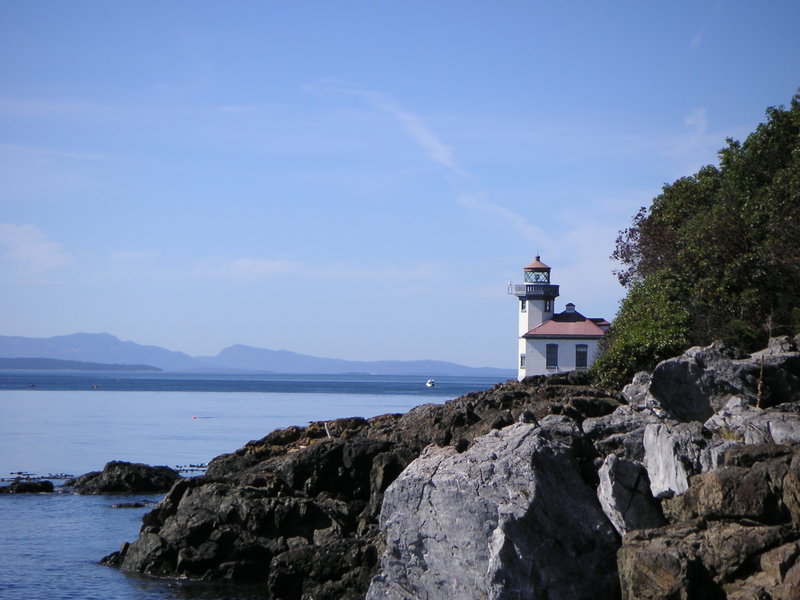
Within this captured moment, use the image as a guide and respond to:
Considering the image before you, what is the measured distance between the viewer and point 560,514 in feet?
42.3

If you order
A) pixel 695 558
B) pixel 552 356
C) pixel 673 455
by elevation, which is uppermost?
pixel 552 356

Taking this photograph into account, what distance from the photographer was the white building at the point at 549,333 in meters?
69.8

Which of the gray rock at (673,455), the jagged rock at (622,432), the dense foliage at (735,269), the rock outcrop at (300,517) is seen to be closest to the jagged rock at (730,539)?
the gray rock at (673,455)

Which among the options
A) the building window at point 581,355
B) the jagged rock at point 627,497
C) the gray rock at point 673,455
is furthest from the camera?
the building window at point 581,355

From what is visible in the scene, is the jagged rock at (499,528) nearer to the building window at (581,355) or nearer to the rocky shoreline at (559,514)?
the rocky shoreline at (559,514)

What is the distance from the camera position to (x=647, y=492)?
13.1 metres

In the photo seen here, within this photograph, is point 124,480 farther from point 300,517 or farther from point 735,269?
point 735,269

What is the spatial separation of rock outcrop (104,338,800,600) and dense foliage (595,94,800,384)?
5.56m

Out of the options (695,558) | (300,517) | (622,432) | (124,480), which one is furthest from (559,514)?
(124,480)

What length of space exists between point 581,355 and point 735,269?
43865 mm

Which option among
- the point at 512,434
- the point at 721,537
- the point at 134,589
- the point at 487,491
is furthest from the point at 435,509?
the point at 134,589

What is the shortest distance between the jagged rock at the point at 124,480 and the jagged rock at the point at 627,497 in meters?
21.6

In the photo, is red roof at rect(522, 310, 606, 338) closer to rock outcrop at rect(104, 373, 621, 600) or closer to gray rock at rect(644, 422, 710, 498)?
rock outcrop at rect(104, 373, 621, 600)

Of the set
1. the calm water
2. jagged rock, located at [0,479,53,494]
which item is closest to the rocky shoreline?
the calm water
